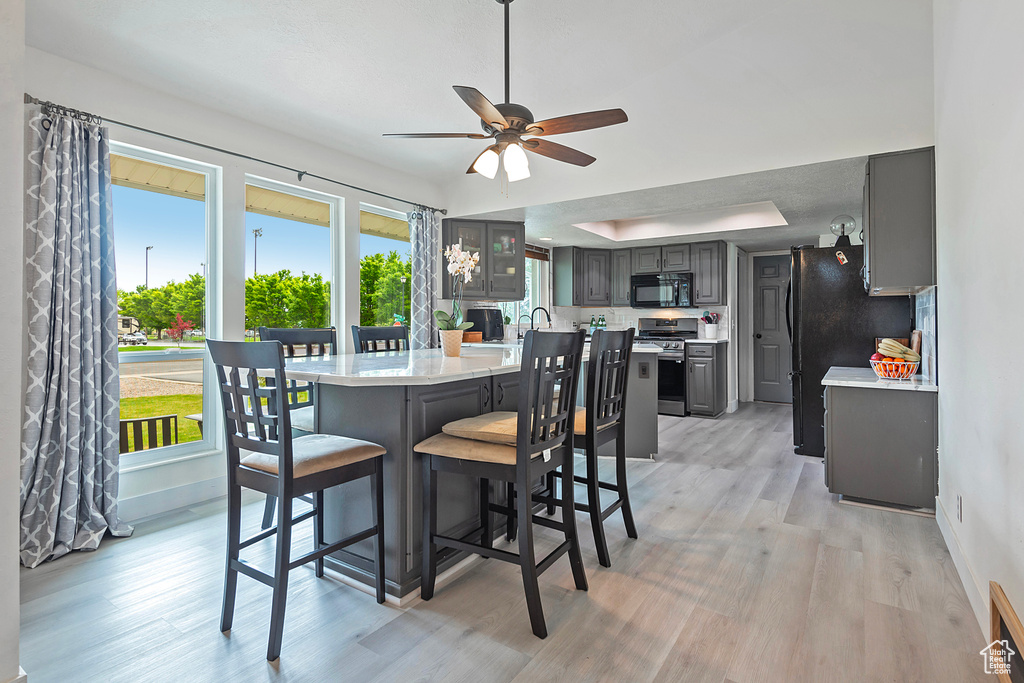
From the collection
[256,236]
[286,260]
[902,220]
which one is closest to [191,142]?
[256,236]

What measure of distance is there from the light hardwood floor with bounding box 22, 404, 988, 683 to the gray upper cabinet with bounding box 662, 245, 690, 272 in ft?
13.6

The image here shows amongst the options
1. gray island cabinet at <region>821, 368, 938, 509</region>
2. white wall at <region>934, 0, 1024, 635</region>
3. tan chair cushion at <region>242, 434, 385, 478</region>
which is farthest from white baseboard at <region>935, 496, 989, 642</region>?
tan chair cushion at <region>242, 434, 385, 478</region>

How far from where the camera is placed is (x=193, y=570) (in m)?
2.26

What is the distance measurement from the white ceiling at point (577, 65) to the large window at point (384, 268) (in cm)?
76

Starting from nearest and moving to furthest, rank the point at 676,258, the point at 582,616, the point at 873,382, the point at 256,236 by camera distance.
Answer: the point at 582,616 < the point at 873,382 < the point at 256,236 < the point at 676,258

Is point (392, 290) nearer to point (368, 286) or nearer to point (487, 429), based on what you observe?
point (368, 286)

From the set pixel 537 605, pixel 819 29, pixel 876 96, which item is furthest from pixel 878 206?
pixel 537 605

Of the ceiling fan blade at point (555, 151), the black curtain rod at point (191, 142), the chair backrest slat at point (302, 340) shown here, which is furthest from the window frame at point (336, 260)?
the ceiling fan blade at point (555, 151)

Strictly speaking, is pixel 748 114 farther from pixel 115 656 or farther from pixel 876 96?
pixel 115 656

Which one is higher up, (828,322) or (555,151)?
(555,151)

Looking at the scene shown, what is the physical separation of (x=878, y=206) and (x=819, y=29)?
1.06 m

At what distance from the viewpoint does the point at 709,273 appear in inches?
248

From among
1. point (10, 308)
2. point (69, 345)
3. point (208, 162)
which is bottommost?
point (69, 345)

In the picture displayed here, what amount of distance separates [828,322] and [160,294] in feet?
15.5
